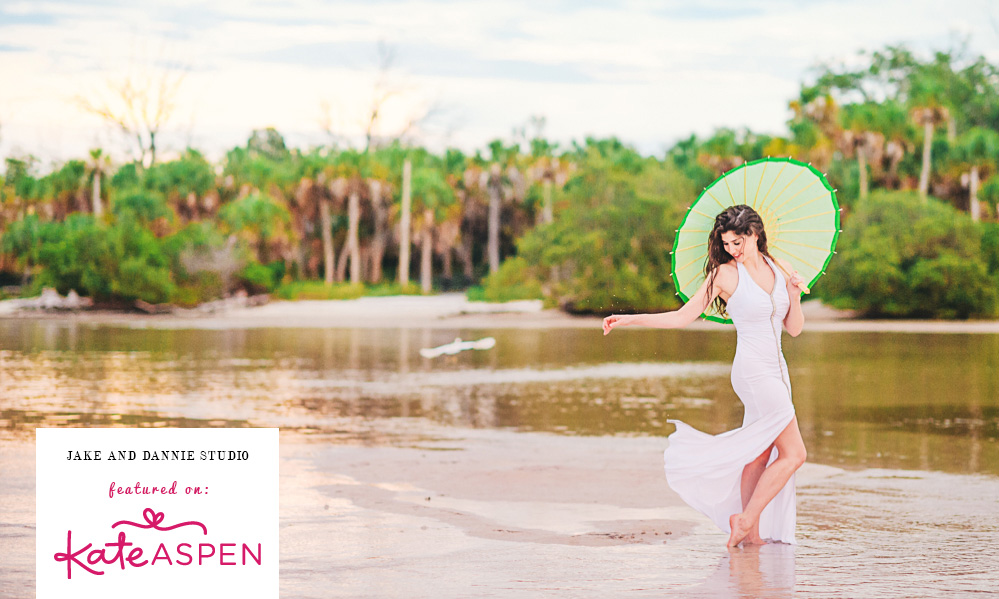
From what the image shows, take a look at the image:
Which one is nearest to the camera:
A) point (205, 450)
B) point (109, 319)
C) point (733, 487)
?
point (205, 450)

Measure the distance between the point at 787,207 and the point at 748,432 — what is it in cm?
128

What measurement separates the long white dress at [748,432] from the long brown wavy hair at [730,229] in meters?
0.10

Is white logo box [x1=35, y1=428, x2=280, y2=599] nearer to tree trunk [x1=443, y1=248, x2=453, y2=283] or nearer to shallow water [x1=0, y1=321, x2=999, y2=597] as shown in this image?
shallow water [x1=0, y1=321, x2=999, y2=597]

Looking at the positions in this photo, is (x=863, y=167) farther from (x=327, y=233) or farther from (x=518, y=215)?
(x=327, y=233)

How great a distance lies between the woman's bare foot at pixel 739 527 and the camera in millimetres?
6367

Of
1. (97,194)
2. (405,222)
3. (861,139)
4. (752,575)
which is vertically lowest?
(752,575)

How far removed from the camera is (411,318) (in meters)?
42.5

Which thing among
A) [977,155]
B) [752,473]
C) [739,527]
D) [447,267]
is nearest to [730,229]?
[752,473]

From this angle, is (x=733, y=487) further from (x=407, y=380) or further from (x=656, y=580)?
(x=407, y=380)

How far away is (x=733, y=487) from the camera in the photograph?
6.46 m

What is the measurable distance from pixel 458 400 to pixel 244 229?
1511 inches

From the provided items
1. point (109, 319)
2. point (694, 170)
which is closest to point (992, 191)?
point (694, 170)

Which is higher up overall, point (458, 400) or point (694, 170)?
point (694, 170)

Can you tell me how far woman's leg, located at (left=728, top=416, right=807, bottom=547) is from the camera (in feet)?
20.6
